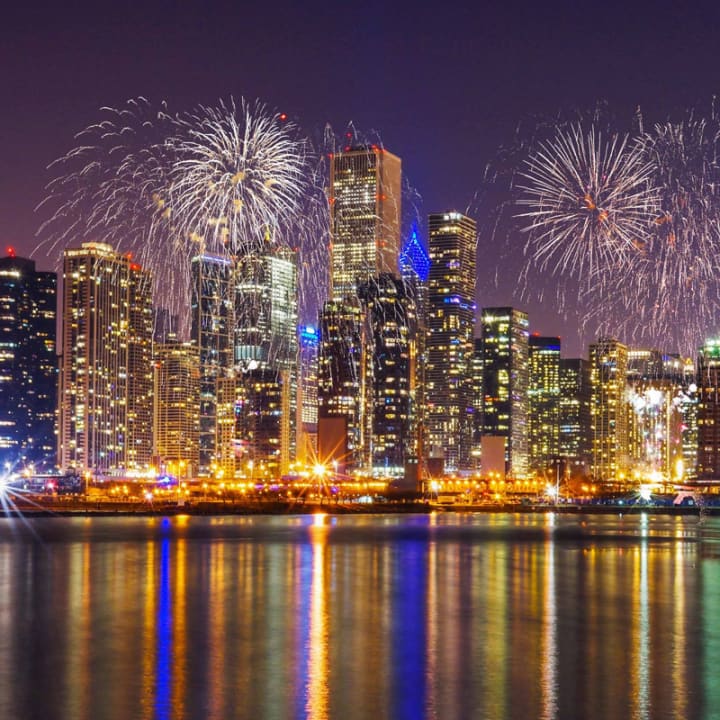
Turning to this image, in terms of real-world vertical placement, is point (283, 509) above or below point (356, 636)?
below

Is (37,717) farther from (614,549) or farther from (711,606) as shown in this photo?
(614,549)

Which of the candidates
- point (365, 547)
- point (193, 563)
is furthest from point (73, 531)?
point (193, 563)

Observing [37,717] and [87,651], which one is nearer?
[37,717]

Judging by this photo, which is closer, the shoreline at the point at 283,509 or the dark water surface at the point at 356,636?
the dark water surface at the point at 356,636

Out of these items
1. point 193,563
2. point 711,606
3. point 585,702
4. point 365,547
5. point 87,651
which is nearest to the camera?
point 585,702

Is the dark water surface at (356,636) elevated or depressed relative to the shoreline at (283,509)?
elevated

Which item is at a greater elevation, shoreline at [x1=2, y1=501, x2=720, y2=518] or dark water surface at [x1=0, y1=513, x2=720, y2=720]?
dark water surface at [x1=0, y1=513, x2=720, y2=720]

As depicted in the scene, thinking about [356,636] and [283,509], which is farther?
[283,509]

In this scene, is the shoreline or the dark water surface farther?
the shoreline
